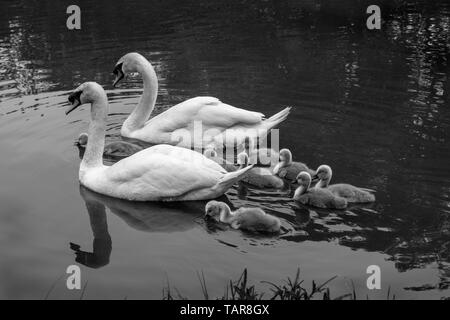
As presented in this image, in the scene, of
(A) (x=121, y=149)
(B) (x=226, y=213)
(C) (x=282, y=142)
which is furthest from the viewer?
(C) (x=282, y=142)

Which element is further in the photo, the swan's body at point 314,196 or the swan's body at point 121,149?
the swan's body at point 121,149

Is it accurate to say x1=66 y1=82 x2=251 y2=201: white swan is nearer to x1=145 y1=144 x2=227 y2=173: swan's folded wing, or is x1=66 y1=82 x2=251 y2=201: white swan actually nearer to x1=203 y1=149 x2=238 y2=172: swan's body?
x1=145 y1=144 x2=227 y2=173: swan's folded wing

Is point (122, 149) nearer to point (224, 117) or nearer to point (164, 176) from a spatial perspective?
point (224, 117)

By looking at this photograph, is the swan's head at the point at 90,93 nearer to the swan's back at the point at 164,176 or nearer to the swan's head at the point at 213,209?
the swan's back at the point at 164,176

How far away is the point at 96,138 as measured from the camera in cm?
891

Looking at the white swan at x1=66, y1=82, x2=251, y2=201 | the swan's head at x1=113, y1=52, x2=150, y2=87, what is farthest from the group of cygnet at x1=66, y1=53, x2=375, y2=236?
the swan's head at x1=113, y1=52, x2=150, y2=87

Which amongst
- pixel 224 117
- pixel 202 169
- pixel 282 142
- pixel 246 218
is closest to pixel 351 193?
pixel 246 218

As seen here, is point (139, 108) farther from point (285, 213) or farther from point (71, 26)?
point (71, 26)

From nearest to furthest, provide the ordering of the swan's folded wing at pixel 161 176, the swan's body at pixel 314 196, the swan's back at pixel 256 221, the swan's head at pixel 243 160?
the swan's back at pixel 256 221
the swan's body at pixel 314 196
the swan's folded wing at pixel 161 176
the swan's head at pixel 243 160

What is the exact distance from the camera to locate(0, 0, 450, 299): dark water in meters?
6.55

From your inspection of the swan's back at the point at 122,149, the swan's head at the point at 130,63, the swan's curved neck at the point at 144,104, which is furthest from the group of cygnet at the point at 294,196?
the swan's head at the point at 130,63

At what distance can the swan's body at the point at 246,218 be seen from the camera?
7.13 meters

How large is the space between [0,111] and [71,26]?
24.7 feet

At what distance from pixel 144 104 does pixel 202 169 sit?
3.03 m
